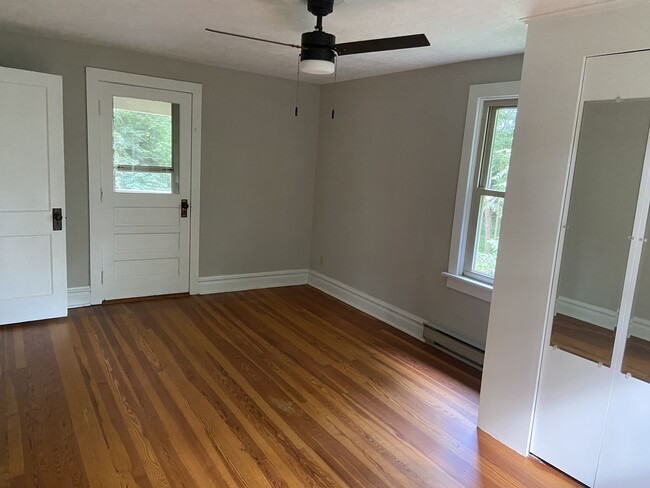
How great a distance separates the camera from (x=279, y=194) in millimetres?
5402

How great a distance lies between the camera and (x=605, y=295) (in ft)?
7.32

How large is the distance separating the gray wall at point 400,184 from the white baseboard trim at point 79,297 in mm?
2587

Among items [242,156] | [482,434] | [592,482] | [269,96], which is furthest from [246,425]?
[269,96]

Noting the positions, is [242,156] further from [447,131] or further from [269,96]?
[447,131]

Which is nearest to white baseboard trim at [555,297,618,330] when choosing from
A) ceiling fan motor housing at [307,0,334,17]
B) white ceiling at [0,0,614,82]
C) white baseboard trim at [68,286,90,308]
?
white ceiling at [0,0,614,82]

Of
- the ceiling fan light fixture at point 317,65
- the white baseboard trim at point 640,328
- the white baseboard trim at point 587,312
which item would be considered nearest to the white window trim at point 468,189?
the white baseboard trim at point 587,312

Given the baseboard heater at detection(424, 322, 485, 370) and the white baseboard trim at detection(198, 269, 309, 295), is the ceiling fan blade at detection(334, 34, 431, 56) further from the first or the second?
the white baseboard trim at detection(198, 269, 309, 295)

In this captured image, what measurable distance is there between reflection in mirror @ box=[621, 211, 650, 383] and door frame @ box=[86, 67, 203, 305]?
4.01 m

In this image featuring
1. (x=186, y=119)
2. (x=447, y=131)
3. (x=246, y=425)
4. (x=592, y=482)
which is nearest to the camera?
(x=592, y=482)

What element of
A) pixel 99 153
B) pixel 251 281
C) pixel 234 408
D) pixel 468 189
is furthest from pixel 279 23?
pixel 251 281

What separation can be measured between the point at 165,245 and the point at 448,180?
2.96 meters

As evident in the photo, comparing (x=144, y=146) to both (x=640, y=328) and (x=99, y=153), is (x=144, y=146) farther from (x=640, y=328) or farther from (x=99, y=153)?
(x=640, y=328)

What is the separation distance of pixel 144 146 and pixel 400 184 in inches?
101

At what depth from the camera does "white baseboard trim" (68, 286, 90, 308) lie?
171 inches
